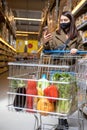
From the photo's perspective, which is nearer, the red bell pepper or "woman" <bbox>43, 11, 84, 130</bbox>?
the red bell pepper

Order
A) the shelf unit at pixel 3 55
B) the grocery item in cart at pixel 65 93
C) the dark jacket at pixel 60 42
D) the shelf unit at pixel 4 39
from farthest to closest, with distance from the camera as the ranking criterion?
the shelf unit at pixel 3 55, the shelf unit at pixel 4 39, the dark jacket at pixel 60 42, the grocery item in cart at pixel 65 93

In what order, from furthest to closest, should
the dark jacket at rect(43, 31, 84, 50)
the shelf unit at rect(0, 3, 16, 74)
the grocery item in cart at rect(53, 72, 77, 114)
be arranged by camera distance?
the shelf unit at rect(0, 3, 16, 74)
the dark jacket at rect(43, 31, 84, 50)
the grocery item in cart at rect(53, 72, 77, 114)

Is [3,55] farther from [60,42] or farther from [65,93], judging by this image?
[65,93]

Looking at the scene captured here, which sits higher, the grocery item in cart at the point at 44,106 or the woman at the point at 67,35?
the woman at the point at 67,35

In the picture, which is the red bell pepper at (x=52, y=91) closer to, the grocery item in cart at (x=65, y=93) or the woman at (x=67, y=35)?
the grocery item in cart at (x=65, y=93)

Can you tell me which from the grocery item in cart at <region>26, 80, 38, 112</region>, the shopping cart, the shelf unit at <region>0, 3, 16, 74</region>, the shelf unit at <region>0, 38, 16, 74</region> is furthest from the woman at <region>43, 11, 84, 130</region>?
the shelf unit at <region>0, 38, 16, 74</region>

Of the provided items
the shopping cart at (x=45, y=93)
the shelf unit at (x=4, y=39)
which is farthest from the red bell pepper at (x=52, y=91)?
the shelf unit at (x=4, y=39)

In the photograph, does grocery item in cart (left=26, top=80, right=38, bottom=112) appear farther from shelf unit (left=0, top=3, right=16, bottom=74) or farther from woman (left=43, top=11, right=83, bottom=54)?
shelf unit (left=0, top=3, right=16, bottom=74)

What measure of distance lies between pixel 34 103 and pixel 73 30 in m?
1.46

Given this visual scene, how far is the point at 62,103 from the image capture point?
1.72m

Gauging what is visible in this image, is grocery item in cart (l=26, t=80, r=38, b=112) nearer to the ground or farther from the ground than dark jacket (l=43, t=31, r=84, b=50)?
nearer to the ground

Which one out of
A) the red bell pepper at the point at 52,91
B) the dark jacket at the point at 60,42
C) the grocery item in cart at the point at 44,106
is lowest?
the grocery item in cart at the point at 44,106

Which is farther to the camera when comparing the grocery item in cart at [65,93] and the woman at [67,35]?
the woman at [67,35]

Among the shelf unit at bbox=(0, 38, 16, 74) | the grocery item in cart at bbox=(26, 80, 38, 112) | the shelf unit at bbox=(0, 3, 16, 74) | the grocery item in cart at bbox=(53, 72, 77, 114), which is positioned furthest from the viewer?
the shelf unit at bbox=(0, 38, 16, 74)
